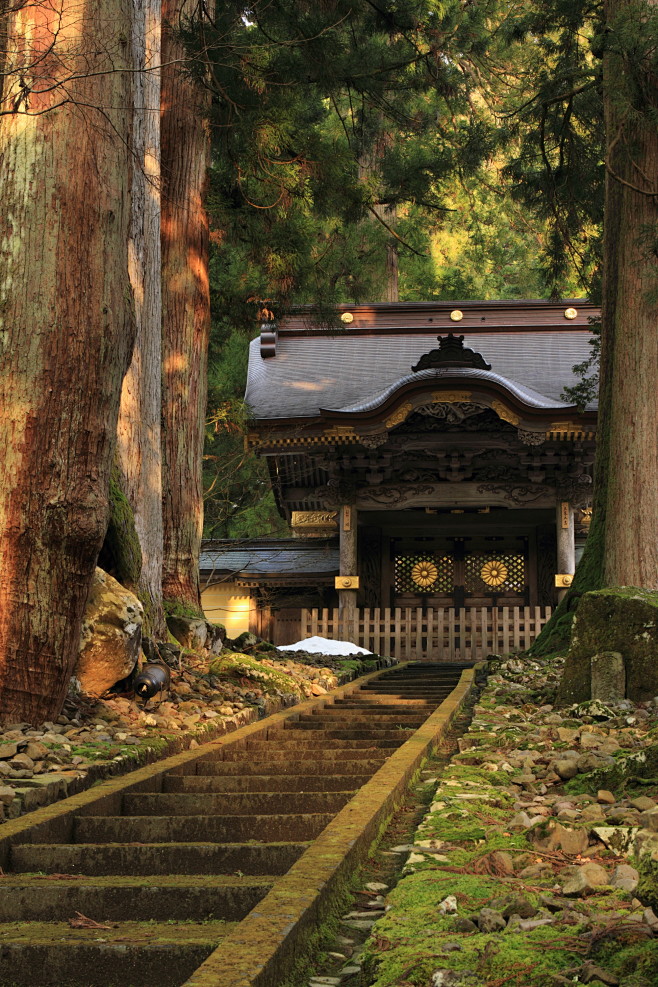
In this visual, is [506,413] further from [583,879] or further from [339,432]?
[583,879]

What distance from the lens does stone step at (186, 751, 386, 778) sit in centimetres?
482

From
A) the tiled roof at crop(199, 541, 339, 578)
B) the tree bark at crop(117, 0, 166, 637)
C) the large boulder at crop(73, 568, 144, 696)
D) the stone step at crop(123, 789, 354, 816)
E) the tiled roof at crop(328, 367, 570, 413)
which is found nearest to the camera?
the stone step at crop(123, 789, 354, 816)

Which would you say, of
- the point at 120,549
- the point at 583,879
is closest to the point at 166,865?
the point at 583,879

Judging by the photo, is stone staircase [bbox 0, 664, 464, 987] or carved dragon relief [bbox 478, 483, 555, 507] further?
carved dragon relief [bbox 478, 483, 555, 507]

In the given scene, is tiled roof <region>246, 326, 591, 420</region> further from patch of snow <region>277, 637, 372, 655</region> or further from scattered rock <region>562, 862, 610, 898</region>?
scattered rock <region>562, 862, 610, 898</region>

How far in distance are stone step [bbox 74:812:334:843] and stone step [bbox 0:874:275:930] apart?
77 cm

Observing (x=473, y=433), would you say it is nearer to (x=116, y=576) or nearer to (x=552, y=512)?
(x=552, y=512)

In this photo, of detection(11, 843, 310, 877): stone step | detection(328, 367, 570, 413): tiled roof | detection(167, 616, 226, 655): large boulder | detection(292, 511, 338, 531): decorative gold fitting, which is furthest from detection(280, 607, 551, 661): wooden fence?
detection(11, 843, 310, 877): stone step

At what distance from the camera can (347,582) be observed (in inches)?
655

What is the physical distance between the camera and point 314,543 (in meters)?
20.0

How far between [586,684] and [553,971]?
4316 millimetres

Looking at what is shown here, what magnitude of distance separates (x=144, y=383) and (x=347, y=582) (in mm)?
8771

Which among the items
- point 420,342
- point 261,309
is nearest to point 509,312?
point 420,342

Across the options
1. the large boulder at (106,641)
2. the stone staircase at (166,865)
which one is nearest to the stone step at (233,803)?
the stone staircase at (166,865)
